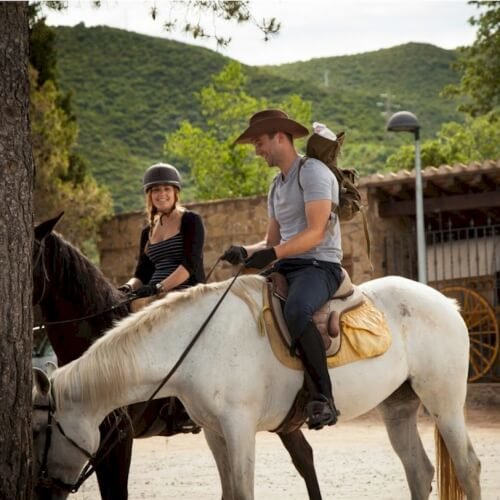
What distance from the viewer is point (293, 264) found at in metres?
5.77

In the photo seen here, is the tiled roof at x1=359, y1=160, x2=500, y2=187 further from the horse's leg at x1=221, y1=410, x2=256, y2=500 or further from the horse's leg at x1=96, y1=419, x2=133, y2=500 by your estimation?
the horse's leg at x1=221, y1=410, x2=256, y2=500

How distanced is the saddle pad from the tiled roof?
31.3 ft

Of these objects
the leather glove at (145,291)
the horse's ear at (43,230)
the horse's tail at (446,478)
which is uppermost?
the horse's ear at (43,230)

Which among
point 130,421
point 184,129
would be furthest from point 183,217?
point 184,129

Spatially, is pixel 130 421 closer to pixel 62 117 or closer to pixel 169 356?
pixel 169 356

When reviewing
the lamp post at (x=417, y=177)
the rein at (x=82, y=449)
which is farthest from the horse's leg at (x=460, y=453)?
the lamp post at (x=417, y=177)

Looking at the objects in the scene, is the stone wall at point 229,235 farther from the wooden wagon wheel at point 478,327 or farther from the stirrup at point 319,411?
the stirrup at point 319,411

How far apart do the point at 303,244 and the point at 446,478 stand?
70.1 inches

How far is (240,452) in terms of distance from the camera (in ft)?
17.1

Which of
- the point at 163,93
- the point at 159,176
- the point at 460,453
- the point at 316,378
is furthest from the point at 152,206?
the point at 163,93

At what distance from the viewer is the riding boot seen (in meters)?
5.36

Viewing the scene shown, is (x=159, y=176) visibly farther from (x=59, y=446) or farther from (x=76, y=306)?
(x=59, y=446)

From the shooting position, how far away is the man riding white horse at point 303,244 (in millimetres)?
5418

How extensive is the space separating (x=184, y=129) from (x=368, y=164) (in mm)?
20941
